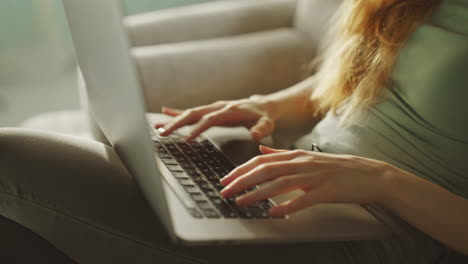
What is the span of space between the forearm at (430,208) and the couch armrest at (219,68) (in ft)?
2.13

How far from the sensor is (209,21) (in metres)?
1.39

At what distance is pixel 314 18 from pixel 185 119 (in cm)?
56

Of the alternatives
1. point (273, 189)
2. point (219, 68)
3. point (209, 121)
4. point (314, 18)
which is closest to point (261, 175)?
point (273, 189)

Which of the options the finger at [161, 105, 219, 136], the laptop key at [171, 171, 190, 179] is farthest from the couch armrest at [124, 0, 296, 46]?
the laptop key at [171, 171, 190, 179]

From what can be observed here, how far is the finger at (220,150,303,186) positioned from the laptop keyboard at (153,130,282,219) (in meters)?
0.03

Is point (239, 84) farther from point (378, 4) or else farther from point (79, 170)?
point (79, 170)

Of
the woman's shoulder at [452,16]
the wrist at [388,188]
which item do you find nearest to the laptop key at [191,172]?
the wrist at [388,188]

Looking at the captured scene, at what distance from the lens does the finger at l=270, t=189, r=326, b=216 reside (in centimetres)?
63

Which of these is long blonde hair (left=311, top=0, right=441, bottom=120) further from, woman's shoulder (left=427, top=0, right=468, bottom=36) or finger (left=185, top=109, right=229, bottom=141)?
finger (left=185, top=109, right=229, bottom=141)

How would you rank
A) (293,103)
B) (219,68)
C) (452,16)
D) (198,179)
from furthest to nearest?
(219,68) → (293,103) → (452,16) → (198,179)

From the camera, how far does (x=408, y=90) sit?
0.83 metres

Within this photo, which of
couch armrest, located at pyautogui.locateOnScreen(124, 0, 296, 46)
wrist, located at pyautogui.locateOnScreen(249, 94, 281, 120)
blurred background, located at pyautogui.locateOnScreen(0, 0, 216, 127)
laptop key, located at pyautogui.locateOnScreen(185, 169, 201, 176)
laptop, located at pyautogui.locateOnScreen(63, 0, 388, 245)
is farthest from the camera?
blurred background, located at pyautogui.locateOnScreen(0, 0, 216, 127)

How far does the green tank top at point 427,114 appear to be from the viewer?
0.77 m

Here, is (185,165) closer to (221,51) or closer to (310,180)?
(310,180)
